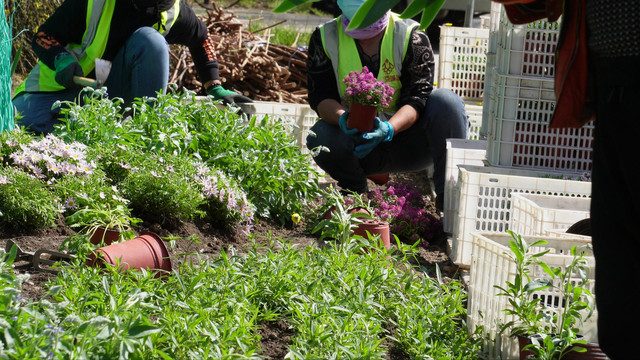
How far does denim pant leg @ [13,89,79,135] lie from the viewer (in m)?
4.89

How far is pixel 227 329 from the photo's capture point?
227 centimetres

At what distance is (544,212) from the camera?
324cm

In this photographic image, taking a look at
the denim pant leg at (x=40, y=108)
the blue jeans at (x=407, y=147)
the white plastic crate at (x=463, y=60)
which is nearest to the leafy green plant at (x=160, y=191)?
the blue jeans at (x=407, y=147)

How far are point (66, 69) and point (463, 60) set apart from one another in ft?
9.71

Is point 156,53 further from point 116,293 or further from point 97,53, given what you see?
point 116,293

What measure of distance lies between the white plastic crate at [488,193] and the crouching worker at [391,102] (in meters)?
0.76

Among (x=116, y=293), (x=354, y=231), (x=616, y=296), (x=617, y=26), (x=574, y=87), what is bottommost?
(x=354, y=231)

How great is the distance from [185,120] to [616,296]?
2.70 meters

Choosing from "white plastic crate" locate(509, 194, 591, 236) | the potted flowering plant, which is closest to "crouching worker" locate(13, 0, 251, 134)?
the potted flowering plant

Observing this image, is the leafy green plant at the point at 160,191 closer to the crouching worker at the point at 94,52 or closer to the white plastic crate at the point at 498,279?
the white plastic crate at the point at 498,279

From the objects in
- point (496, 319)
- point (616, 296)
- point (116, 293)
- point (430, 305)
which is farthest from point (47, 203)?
point (616, 296)

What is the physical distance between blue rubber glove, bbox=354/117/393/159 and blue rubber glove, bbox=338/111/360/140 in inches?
2.9

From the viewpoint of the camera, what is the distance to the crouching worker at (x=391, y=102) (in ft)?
15.3

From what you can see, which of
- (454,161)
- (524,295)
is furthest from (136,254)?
(454,161)
